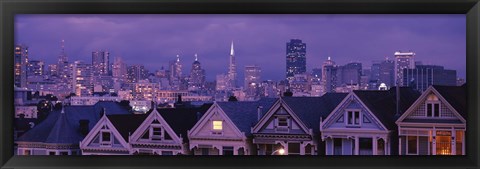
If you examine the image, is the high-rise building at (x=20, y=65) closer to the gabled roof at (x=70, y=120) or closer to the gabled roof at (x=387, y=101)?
the gabled roof at (x=70, y=120)

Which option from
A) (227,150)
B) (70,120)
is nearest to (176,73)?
(227,150)

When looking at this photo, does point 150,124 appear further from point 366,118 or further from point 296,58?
point 366,118

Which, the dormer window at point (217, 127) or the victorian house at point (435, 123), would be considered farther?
the dormer window at point (217, 127)

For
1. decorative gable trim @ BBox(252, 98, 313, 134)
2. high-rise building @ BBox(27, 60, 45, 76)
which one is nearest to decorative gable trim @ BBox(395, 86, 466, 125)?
decorative gable trim @ BBox(252, 98, 313, 134)

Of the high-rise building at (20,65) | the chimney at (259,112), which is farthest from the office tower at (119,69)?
the chimney at (259,112)

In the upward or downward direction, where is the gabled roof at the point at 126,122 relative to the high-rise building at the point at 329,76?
downward

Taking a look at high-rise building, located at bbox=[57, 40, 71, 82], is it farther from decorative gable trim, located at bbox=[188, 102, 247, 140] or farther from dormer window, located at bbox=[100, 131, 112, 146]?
decorative gable trim, located at bbox=[188, 102, 247, 140]
